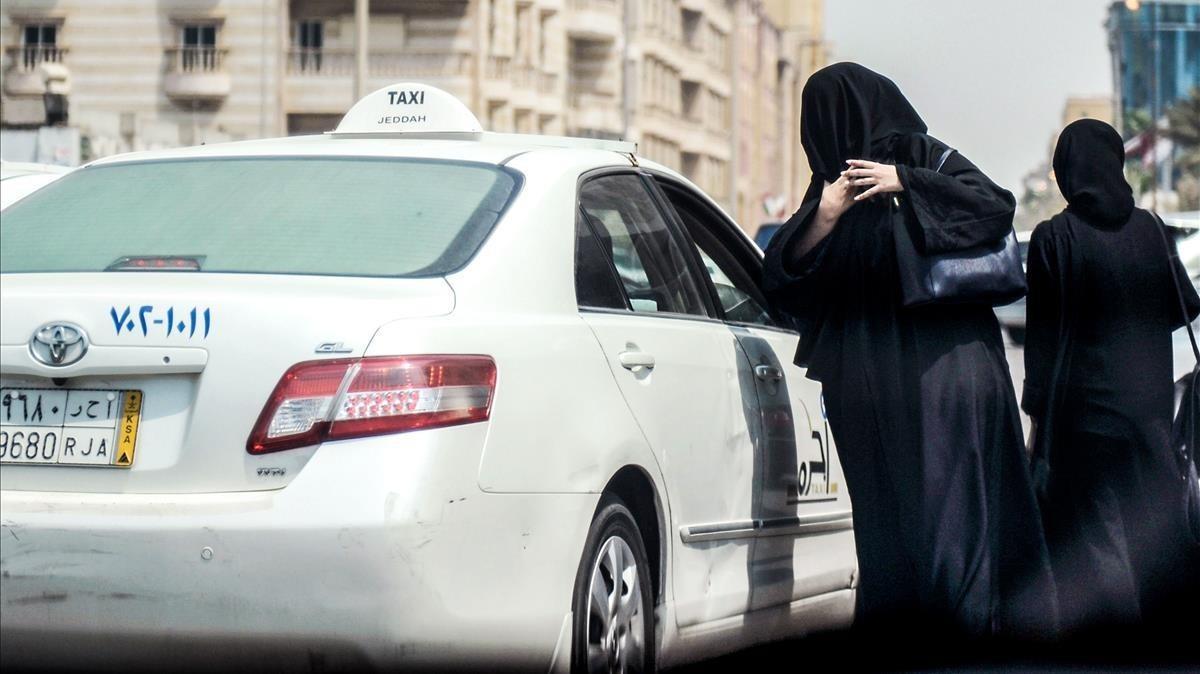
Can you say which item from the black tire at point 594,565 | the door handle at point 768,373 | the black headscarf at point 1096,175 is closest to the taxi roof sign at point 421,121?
the door handle at point 768,373

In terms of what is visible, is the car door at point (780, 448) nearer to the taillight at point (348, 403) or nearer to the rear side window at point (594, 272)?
the rear side window at point (594, 272)

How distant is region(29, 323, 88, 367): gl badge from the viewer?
14.9ft

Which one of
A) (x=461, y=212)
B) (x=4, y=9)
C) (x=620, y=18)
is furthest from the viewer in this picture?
(x=620, y=18)

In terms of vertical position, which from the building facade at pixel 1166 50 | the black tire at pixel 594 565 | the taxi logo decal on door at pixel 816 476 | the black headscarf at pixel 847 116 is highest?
the building facade at pixel 1166 50

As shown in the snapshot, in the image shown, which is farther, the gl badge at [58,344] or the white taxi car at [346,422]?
the gl badge at [58,344]

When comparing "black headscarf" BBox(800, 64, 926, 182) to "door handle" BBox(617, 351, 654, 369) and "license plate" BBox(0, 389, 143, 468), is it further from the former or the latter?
"license plate" BBox(0, 389, 143, 468)

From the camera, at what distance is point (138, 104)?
56719mm

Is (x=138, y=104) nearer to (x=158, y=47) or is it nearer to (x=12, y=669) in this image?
(x=158, y=47)

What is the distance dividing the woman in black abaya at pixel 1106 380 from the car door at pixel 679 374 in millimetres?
1416

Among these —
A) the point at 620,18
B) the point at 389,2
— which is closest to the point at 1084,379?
the point at 389,2

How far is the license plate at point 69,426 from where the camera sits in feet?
14.9

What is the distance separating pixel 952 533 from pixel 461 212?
1.85 metres

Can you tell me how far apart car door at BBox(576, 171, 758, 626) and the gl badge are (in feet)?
3.96

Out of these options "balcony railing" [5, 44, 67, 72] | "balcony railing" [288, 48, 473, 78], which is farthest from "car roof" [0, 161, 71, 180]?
"balcony railing" [5, 44, 67, 72]
